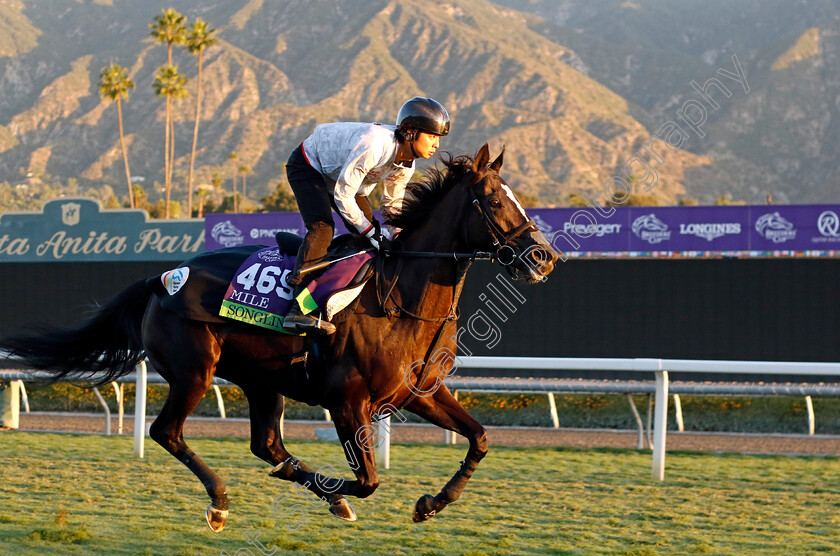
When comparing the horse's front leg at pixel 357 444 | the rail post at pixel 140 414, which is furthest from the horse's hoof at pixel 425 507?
the rail post at pixel 140 414

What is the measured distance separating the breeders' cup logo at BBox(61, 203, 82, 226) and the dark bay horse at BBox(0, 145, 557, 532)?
11447 millimetres

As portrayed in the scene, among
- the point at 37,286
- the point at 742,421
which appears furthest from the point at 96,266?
the point at 742,421

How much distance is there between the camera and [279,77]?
16362 centimetres

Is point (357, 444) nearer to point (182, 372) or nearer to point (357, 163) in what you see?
point (182, 372)

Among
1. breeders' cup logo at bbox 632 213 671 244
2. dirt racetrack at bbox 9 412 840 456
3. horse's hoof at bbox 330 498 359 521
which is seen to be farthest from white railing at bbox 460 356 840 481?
breeders' cup logo at bbox 632 213 671 244

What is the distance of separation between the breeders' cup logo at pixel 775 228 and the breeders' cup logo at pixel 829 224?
0.38 metres

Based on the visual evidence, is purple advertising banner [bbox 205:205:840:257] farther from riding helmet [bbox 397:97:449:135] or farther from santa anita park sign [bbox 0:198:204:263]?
riding helmet [bbox 397:97:449:135]

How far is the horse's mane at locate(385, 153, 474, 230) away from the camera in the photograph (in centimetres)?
471

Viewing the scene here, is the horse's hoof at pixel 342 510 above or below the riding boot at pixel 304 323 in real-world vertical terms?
below

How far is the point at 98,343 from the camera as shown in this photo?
5.54 meters

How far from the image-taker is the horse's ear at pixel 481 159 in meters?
4.57

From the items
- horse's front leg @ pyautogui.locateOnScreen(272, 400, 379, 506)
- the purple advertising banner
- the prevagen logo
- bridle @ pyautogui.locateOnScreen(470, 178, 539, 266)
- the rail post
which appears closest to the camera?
bridle @ pyautogui.locateOnScreen(470, 178, 539, 266)

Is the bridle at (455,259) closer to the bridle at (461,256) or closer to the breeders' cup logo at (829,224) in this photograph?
the bridle at (461,256)

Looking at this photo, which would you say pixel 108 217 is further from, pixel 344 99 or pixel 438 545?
pixel 344 99
